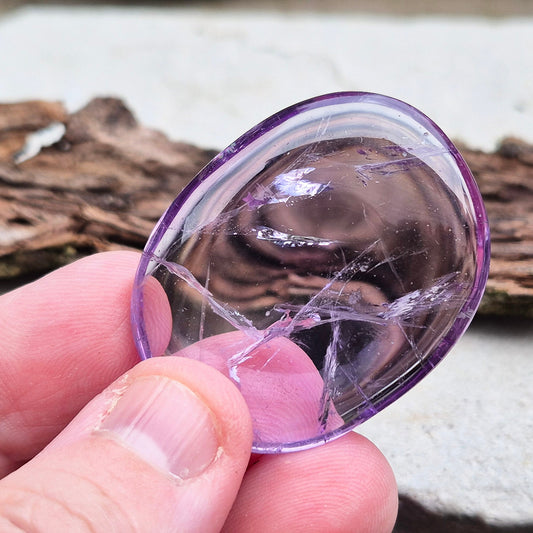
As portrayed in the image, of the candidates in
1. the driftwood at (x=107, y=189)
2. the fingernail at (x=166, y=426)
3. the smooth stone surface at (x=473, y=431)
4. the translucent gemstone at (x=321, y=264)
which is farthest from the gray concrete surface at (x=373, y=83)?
the fingernail at (x=166, y=426)

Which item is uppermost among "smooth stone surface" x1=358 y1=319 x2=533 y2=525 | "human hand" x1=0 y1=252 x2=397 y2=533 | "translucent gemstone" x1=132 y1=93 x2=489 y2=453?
"translucent gemstone" x1=132 y1=93 x2=489 y2=453

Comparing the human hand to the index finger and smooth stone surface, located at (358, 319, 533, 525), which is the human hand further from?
smooth stone surface, located at (358, 319, 533, 525)

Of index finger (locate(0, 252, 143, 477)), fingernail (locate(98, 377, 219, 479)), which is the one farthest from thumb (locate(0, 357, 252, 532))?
index finger (locate(0, 252, 143, 477))

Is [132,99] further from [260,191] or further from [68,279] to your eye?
[260,191]

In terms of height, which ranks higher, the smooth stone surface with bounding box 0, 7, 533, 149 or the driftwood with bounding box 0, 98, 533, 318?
the smooth stone surface with bounding box 0, 7, 533, 149

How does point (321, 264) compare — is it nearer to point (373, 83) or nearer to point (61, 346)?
point (61, 346)

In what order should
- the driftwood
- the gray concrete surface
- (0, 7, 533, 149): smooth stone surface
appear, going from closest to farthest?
the gray concrete surface → the driftwood → (0, 7, 533, 149): smooth stone surface

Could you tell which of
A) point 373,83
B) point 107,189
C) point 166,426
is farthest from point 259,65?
point 166,426

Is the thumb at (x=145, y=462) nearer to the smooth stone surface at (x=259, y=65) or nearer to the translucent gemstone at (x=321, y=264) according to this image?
the translucent gemstone at (x=321, y=264)
